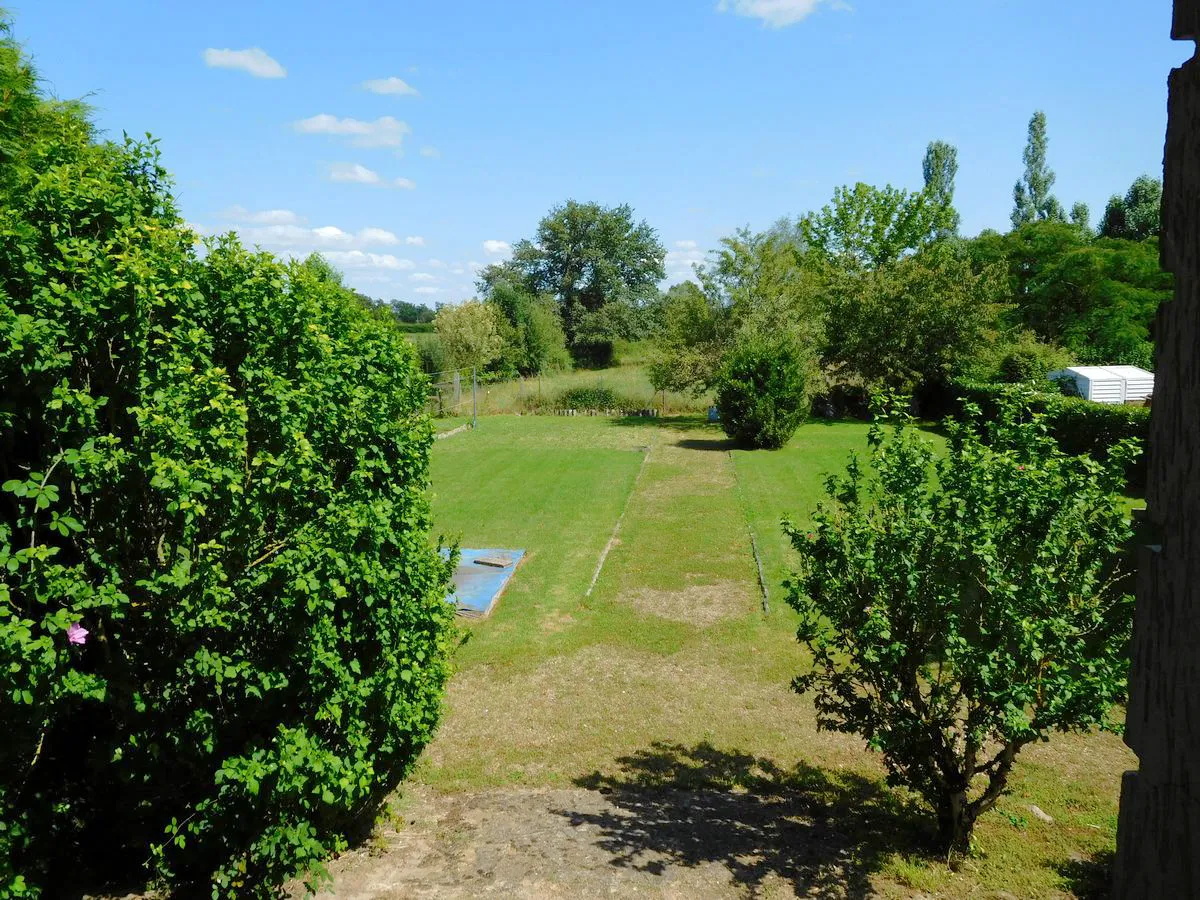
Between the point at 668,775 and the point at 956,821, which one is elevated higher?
the point at 956,821

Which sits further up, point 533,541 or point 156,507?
point 156,507

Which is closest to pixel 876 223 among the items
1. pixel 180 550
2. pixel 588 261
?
pixel 588 261

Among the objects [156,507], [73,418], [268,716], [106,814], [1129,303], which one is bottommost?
[106,814]

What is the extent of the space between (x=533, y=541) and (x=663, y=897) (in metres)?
11.9

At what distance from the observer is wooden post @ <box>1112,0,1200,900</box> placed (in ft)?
2.90

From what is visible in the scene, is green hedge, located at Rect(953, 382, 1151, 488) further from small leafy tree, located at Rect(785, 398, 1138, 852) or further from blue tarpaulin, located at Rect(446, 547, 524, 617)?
small leafy tree, located at Rect(785, 398, 1138, 852)

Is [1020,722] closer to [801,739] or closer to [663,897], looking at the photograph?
[663,897]

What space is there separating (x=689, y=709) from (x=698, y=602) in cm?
398

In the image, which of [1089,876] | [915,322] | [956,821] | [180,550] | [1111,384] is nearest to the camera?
[180,550]

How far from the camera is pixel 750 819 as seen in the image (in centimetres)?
823

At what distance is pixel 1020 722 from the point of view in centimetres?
601

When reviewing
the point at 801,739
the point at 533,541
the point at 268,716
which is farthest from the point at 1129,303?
the point at 268,716

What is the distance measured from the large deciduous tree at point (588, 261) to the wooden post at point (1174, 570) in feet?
232

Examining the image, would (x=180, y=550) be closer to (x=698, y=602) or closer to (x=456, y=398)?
(x=698, y=602)
